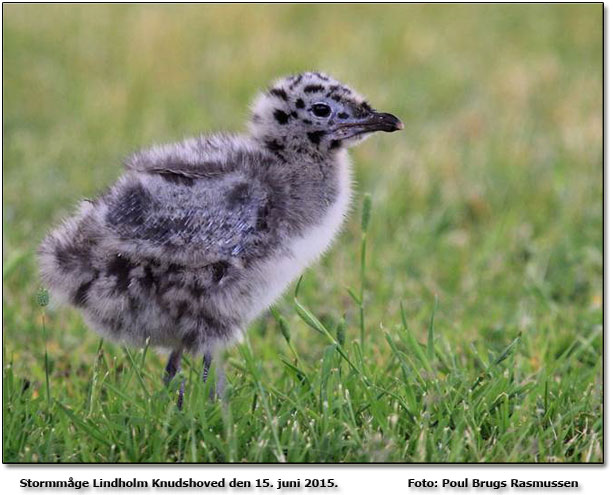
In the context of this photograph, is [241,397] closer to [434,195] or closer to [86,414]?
[86,414]

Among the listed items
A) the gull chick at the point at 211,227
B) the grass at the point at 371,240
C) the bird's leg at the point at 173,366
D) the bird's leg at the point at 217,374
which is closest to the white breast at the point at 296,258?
the gull chick at the point at 211,227

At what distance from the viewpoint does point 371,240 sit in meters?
6.64

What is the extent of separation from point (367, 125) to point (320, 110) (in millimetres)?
208

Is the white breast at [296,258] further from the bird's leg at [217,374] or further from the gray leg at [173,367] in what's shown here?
the gray leg at [173,367]

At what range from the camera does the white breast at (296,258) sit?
3768 mm

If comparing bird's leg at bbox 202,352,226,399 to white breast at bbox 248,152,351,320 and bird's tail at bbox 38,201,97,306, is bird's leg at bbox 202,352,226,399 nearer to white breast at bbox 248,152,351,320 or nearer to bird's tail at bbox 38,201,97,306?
white breast at bbox 248,152,351,320

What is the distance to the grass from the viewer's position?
3.73m

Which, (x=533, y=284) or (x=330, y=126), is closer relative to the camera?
(x=330, y=126)

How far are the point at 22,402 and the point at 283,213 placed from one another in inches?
52.8

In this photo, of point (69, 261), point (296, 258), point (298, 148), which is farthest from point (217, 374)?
point (298, 148)

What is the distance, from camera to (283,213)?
12.5ft

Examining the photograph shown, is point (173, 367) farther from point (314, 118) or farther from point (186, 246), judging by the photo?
point (314, 118)

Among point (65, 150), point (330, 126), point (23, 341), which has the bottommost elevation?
point (23, 341)
